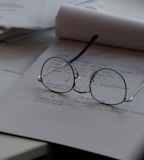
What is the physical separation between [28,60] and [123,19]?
21 centimetres

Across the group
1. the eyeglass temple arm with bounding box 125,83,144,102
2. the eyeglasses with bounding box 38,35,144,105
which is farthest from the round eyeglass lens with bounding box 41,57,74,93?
the eyeglass temple arm with bounding box 125,83,144,102

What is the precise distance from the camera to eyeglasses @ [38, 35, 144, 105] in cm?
66

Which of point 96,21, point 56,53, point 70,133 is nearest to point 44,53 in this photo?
point 56,53

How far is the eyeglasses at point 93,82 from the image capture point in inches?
26.1

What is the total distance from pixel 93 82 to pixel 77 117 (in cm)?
10

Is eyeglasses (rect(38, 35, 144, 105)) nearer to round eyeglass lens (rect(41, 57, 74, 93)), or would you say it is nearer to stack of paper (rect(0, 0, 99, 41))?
round eyeglass lens (rect(41, 57, 74, 93))

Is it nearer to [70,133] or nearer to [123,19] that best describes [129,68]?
[123,19]

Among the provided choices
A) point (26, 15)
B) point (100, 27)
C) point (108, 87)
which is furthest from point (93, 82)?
point (26, 15)

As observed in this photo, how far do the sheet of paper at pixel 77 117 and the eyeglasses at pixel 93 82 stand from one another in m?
0.01

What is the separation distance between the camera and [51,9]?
901 millimetres

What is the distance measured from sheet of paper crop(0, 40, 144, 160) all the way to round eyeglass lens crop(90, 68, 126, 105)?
0.5 inches

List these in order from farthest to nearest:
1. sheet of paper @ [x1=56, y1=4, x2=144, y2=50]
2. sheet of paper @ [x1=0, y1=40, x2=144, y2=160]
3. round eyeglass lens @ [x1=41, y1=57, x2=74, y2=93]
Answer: sheet of paper @ [x1=56, y1=4, x2=144, y2=50] → round eyeglass lens @ [x1=41, y1=57, x2=74, y2=93] → sheet of paper @ [x1=0, y1=40, x2=144, y2=160]

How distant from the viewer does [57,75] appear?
2.37ft

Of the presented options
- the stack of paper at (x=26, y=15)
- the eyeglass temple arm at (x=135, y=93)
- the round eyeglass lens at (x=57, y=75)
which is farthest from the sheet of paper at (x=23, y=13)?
the eyeglass temple arm at (x=135, y=93)
